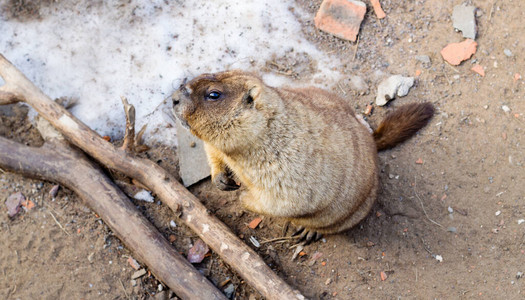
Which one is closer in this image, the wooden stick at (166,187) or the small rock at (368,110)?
the wooden stick at (166,187)

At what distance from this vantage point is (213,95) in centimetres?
292

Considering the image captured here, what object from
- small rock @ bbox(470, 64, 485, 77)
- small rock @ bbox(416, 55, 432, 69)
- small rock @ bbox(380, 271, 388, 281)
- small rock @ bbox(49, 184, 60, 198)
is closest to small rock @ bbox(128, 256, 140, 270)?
small rock @ bbox(49, 184, 60, 198)

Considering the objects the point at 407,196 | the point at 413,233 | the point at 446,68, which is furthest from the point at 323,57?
the point at 413,233

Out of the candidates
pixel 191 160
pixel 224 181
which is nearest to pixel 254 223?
pixel 224 181

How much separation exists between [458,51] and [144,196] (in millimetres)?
3379

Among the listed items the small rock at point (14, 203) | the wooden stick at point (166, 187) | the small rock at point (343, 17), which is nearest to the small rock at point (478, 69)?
the small rock at point (343, 17)

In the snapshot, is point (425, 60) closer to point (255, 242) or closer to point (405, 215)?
point (405, 215)

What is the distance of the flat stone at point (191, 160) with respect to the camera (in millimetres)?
4223

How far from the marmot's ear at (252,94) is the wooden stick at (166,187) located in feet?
3.96

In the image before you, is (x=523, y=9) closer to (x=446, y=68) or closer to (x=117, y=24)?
A: (x=446, y=68)

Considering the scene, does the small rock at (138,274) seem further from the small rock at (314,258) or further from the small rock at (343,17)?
the small rock at (343,17)

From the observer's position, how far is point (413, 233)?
4.07 m

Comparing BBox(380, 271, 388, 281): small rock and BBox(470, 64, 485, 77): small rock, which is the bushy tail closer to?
BBox(470, 64, 485, 77): small rock

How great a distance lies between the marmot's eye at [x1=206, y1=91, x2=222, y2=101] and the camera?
291 cm
